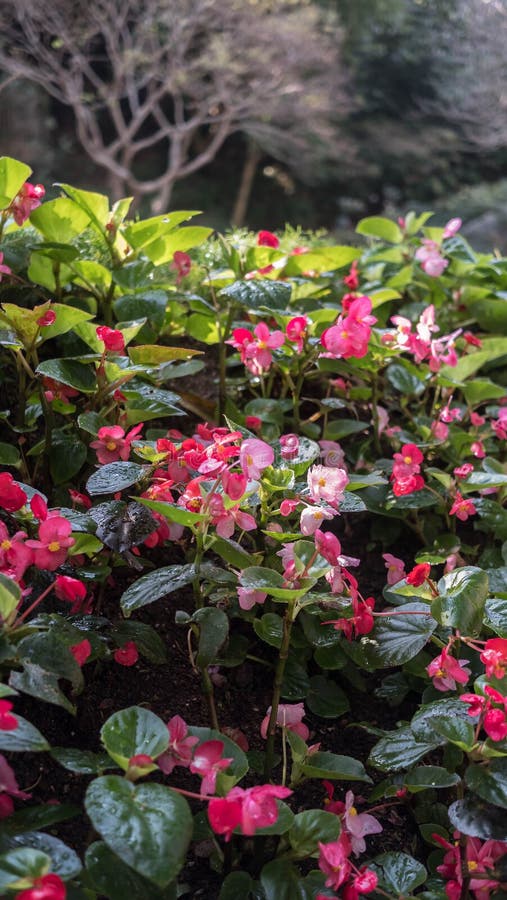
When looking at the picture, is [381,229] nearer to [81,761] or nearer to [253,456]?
[253,456]

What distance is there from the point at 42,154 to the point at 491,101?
4.98 meters

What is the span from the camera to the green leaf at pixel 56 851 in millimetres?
531

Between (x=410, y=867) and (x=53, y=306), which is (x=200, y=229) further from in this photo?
(x=410, y=867)

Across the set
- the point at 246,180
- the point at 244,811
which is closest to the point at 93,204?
the point at 244,811

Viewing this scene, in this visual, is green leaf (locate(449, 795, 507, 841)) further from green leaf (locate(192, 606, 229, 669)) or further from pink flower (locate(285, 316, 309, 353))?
pink flower (locate(285, 316, 309, 353))

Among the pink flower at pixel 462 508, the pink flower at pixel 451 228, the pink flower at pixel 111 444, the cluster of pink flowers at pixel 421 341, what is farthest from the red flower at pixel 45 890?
the pink flower at pixel 451 228

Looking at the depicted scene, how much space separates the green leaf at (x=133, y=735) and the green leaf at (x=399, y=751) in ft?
0.81

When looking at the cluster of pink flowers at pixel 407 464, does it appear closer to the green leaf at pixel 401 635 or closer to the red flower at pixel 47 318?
the green leaf at pixel 401 635

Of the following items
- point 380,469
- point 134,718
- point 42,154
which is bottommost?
point 42,154

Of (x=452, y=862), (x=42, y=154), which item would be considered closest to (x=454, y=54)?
(x=42, y=154)

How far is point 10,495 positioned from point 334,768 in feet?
1.27

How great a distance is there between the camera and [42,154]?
26.1 feet

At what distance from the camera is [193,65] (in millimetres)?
7227

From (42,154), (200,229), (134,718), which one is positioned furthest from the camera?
(42,154)
